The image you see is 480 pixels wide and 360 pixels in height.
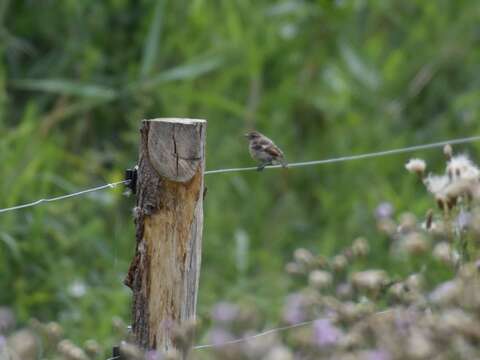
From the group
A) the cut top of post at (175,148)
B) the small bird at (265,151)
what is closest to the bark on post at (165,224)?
the cut top of post at (175,148)

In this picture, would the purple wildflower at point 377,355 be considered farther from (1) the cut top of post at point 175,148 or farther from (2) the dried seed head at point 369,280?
(1) the cut top of post at point 175,148

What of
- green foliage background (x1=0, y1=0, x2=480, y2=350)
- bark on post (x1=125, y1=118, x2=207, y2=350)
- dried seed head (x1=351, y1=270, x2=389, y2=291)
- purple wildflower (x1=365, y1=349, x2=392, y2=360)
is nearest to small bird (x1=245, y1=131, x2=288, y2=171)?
dried seed head (x1=351, y1=270, x2=389, y2=291)

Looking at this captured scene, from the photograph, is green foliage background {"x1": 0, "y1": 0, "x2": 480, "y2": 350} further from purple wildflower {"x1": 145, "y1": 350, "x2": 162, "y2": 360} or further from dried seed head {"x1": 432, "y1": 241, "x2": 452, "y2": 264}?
dried seed head {"x1": 432, "y1": 241, "x2": 452, "y2": 264}

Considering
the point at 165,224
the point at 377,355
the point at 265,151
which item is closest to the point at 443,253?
the point at 377,355

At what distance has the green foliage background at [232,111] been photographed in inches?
208

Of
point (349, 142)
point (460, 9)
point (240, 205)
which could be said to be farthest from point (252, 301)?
point (460, 9)

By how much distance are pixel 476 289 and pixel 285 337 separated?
1.53 meters

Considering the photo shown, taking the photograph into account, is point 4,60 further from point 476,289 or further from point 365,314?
point 476,289

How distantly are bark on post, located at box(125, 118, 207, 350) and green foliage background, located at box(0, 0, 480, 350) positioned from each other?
2415 mm

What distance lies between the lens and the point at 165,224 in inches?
103

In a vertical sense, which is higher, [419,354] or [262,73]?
[262,73]

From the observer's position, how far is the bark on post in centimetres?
259

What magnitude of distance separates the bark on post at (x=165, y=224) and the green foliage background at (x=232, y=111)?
2415 mm

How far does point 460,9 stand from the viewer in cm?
681
